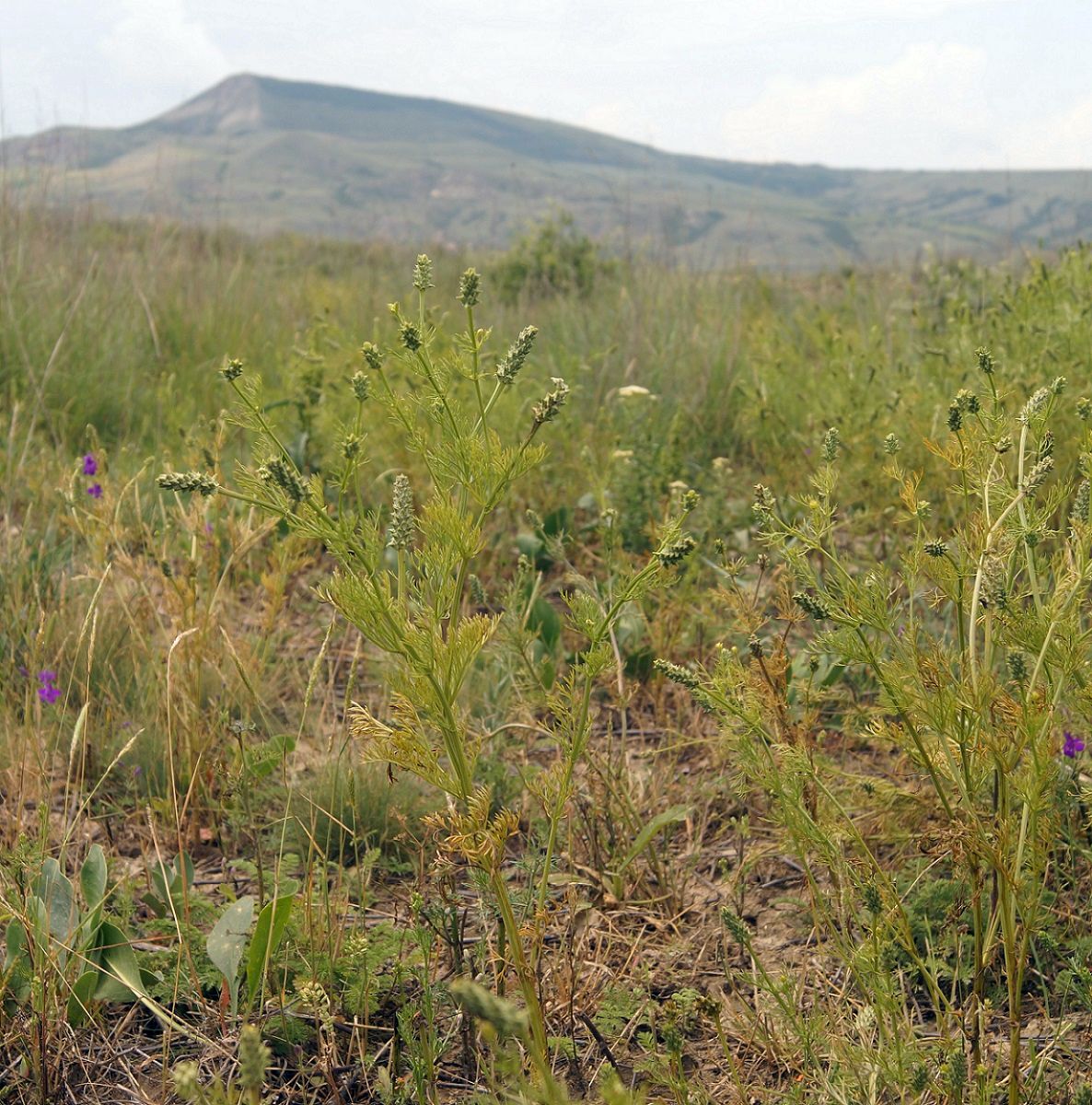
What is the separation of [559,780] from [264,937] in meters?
0.46

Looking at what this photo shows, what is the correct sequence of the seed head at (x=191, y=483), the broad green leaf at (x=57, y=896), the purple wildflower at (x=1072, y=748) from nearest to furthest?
the seed head at (x=191, y=483), the broad green leaf at (x=57, y=896), the purple wildflower at (x=1072, y=748)

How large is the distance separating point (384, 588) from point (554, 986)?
70 centimetres

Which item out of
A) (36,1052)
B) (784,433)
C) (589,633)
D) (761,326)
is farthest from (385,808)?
(761,326)

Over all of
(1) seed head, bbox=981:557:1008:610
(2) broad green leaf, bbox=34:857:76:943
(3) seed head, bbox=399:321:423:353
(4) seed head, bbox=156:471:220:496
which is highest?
(3) seed head, bbox=399:321:423:353

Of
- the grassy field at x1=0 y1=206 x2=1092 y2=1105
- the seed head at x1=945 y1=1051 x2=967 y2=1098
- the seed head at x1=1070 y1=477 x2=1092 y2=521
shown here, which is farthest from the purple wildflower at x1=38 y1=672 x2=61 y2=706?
the seed head at x1=1070 y1=477 x2=1092 y2=521

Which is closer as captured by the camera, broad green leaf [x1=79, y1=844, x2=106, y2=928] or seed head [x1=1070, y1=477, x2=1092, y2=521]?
seed head [x1=1070, y1=477, x2=1092, y2=521]

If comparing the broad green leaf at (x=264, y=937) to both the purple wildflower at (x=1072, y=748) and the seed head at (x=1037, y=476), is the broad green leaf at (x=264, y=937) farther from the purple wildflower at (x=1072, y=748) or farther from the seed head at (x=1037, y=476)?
the purple wildflower at (x=1072, y=748)

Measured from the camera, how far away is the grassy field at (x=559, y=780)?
112 centimetres

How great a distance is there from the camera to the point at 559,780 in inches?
48.4

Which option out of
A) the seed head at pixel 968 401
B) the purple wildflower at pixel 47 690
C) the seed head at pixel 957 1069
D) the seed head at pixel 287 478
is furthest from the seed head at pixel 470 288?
the purple wildflower at pixel 47 690

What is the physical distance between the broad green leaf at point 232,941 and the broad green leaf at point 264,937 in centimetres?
6

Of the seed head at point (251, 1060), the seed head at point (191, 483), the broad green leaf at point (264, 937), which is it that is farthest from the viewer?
the broad green leaf at point (264, 937)

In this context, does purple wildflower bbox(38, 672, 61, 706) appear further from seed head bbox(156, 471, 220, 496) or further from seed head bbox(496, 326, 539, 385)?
seed head bbox(496, 326, 539, 385)

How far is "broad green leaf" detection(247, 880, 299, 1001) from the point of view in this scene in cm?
131
